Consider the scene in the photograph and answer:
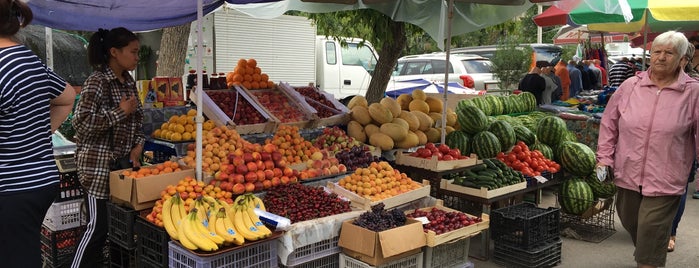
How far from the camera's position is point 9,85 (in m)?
2.40

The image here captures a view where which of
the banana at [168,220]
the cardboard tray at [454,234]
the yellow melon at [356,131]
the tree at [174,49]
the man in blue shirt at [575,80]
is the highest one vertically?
the tree at [174,49]

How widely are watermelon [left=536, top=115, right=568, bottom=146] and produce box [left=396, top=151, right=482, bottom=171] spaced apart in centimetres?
154

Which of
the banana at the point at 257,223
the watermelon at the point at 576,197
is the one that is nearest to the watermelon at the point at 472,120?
the watermelon at the point at 576,197

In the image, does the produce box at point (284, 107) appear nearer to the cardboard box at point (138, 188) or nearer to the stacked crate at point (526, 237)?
the cardboard box at point (138, 188)

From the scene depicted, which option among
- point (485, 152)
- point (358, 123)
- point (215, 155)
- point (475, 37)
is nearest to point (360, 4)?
point (358, 123)

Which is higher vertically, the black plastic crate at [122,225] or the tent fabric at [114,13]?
the tent fabric at [114,13]

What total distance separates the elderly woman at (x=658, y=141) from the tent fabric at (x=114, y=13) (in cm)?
371

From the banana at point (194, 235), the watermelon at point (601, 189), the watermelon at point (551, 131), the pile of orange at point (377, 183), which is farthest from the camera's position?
the watermelon at point (551, 131)

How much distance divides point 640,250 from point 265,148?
284 centimetres

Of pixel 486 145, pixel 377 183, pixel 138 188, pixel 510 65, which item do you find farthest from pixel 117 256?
pixel 510 65

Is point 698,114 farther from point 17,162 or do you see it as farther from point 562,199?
point 17,162

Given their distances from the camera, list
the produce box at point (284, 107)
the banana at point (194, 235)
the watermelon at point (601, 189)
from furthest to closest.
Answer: the watermelon at point (601, 189) → the produce box at point (284, 107) → the banana at point (194, 235)

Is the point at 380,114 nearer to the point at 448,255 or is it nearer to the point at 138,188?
the point at 448,255

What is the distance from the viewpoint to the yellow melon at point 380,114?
19.8ft
